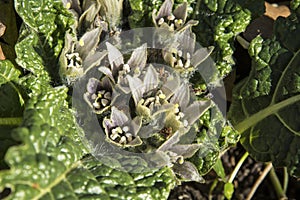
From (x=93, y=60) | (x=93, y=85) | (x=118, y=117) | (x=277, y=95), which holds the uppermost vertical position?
(x=93, y=60)

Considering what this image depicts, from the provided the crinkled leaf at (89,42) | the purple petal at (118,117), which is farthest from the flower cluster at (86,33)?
the purple petal at (118,117)

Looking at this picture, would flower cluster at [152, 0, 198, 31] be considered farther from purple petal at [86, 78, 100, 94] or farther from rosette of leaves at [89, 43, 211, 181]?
purple petal at [86, 78, 100, 94]

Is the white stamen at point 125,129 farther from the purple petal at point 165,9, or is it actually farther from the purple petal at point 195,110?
the purple petal at point 165,9

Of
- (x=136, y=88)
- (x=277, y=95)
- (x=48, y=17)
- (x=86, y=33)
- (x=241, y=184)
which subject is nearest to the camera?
(x=136, y=88)

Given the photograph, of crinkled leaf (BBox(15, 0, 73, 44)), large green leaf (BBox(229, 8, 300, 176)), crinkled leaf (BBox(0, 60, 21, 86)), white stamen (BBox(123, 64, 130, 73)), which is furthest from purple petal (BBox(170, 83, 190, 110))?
crinkled leaf (BBox(0, 60, 21, 86))

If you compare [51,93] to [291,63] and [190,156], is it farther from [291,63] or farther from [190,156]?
[291,63]

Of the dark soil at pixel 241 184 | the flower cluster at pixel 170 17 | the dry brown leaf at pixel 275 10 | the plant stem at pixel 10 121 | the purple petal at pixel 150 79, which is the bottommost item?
the dark soil at pixel 241 184

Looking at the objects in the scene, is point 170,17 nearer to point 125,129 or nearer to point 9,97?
point 125,129

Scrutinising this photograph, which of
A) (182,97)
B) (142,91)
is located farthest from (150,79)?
(182,97)

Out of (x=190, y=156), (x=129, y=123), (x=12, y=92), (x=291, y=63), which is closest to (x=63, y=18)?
(x=12, y=92)
